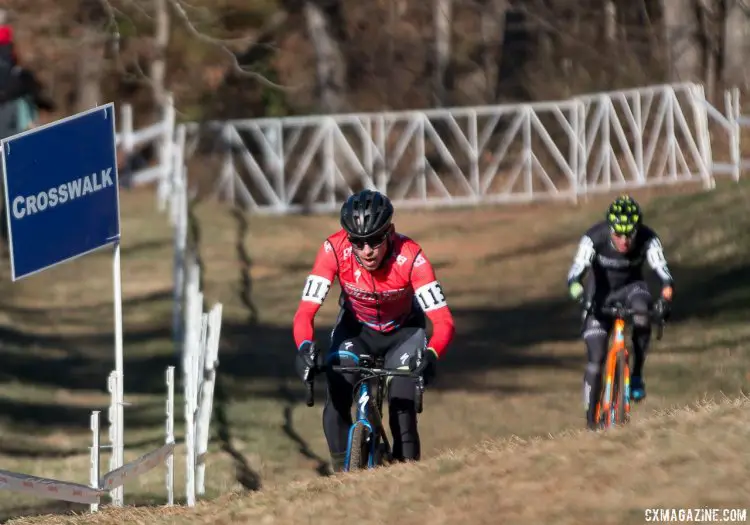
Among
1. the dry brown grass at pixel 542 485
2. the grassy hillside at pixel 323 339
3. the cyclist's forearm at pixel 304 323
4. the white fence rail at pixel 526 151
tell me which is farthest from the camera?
the white fence rail at pixel 526 151

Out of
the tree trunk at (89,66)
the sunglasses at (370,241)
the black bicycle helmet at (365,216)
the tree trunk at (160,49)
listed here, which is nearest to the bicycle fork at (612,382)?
the sunglasses at (370,241)

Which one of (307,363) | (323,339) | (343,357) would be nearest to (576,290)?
(343,357)

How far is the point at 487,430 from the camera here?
14.8m

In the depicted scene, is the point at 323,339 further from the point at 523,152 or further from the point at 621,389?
the point at 523,152

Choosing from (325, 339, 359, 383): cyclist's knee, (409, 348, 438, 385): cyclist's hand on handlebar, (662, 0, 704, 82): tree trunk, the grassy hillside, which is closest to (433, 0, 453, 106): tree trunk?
(662, 0, 704, 82): tree trunk

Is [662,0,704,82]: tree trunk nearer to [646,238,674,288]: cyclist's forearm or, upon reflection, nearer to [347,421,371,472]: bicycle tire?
[646,238,674,288]: cyclist's forearm

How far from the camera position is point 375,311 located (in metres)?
9.91

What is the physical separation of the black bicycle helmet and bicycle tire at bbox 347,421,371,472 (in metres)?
1.02

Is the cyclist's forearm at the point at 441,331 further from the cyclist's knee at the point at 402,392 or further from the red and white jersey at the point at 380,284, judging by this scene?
the cyclist's knee at the point at 402,392

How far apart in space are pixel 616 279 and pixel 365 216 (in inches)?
146

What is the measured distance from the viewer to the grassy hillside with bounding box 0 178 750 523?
12.7 m

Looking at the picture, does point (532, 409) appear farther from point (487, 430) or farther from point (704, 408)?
point (704, 408)

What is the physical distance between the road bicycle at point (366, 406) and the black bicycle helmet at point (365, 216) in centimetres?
68

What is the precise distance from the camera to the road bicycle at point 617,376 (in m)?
11.9
